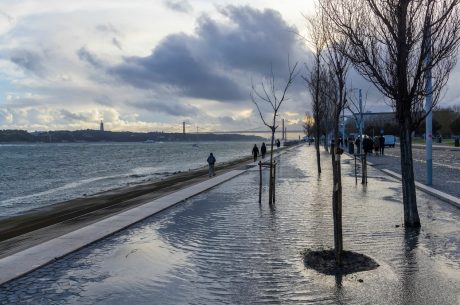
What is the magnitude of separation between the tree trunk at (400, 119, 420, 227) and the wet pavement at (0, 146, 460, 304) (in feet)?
0.88

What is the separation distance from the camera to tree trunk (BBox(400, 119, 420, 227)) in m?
9.64

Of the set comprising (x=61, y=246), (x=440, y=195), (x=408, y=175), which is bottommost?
(x=61, y=246)

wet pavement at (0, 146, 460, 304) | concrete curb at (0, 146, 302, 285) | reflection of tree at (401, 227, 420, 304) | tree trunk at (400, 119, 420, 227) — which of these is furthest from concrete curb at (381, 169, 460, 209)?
concrete curb at (0, 146, 302, 285)

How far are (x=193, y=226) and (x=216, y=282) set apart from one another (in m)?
4.31

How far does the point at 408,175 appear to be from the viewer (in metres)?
9.80

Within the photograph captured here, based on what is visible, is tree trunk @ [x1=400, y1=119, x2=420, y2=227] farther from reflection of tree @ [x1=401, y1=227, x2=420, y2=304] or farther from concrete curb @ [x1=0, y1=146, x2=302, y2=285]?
concrete curb @ [x1=0, y1=146, x2=302, y2=285]

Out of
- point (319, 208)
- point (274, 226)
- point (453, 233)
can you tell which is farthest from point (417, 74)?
point (319, 208)

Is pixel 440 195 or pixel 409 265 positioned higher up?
pixel 440 195

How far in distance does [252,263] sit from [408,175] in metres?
3.99

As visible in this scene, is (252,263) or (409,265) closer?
(409,265)

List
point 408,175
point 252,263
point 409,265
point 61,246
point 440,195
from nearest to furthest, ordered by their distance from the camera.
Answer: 1. point 409,265
2. point 252,263
3. point 61,246
4. point 408,175
5. point 440,195

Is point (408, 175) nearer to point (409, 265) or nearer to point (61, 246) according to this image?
point (409, 265)

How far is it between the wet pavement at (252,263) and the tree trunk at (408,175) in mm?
270

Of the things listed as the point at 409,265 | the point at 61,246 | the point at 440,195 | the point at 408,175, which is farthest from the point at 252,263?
the point at 440,195
